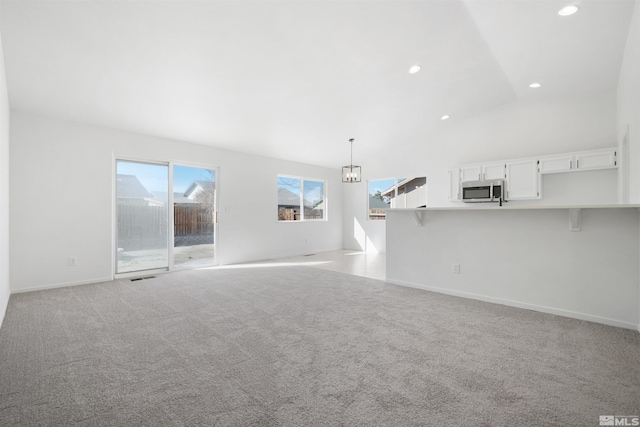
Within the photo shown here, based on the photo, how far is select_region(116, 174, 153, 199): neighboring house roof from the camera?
506cm

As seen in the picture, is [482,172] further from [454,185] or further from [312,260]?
[312,260]

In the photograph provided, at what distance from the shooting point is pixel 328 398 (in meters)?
1.70

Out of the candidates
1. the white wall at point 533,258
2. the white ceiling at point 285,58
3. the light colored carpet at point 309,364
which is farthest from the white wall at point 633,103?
the light colored carpet at point 309,364

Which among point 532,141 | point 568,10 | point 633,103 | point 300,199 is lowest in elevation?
point 300,199

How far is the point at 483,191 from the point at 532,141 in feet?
4.29

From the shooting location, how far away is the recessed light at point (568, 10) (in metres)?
3.09

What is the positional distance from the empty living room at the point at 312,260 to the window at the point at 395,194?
1.85ft

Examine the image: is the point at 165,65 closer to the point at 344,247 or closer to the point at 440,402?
the point at 440,402

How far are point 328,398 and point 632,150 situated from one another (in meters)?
4.63

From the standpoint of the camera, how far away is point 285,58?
3744 millimetres

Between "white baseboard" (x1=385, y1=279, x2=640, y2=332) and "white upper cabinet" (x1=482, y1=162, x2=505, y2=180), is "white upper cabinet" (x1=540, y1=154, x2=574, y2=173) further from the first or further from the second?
"white baseboard" (x1=385, y1=279, x2=640, y2=332)

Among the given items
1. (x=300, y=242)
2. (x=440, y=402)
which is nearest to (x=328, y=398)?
(x=440, y=402)

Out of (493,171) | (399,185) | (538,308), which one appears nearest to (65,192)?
(538,308)

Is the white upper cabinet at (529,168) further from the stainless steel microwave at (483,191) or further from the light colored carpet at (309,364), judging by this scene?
the light colored carpet at (309,364)
